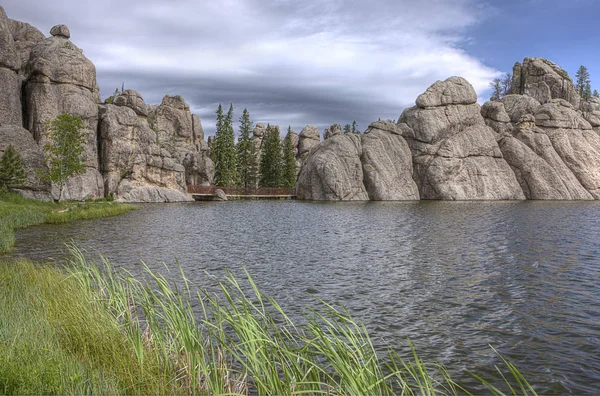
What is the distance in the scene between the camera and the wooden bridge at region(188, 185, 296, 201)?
81125 millimetres

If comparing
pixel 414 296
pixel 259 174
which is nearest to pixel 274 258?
pixel 414 296

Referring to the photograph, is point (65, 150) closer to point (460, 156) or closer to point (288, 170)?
point (288, 170)

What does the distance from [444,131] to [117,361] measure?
81.8 m

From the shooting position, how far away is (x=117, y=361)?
666 cm

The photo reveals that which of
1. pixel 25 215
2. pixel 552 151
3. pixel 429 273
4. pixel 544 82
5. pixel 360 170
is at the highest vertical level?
pixel 544 82

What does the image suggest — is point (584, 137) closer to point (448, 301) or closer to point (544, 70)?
point (544, 70)

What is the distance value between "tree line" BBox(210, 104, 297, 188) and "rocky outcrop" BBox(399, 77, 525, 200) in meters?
26.7

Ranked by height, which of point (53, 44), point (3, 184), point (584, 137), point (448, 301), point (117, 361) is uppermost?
point (53, 44)

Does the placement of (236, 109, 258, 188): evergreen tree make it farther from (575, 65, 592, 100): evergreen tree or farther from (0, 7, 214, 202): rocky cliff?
(575, 65, 592, 100): evergreen tree

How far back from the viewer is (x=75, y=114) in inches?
2453

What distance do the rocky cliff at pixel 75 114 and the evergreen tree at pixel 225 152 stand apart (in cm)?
1322

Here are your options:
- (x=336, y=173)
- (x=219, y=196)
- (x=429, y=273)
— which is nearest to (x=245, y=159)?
(x=219, y=196)

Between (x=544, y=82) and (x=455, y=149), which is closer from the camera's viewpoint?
(x=455, y=149)

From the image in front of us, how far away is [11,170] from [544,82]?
100m
